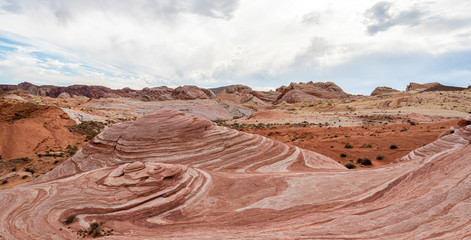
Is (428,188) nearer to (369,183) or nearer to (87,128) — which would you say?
(369,183)

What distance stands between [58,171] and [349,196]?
1004 cm

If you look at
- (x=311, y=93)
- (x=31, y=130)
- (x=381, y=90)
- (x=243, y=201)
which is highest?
(x=381, y=90)

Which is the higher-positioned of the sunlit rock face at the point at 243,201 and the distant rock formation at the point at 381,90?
the distant rock formation at the point at 381,90

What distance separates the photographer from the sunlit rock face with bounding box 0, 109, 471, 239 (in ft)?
13.2

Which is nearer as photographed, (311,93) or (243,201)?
(243,201)

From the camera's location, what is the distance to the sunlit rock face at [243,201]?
4.01 metres

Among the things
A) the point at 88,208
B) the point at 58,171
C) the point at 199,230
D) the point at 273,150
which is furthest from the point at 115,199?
the point at 273,150

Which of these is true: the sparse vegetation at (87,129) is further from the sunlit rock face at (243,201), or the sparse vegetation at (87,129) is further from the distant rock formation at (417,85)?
the distant rock formation at (417,85)

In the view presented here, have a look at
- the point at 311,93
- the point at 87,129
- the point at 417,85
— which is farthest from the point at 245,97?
the point at 87,129

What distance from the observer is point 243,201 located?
243 inches

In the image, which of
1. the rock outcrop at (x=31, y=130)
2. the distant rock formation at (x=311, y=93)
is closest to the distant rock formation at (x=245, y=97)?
the distant rock formation at (x=311, y=93)

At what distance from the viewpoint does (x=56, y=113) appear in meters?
30.3

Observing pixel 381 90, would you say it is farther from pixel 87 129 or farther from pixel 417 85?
pixel 87 129

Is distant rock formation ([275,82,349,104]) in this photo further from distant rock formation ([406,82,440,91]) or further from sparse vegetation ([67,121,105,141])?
sparse vegetation ([67,121,105,141])
